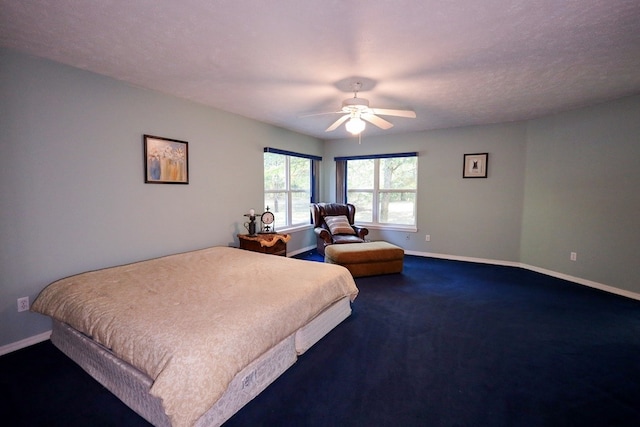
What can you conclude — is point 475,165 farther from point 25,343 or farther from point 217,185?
point 25,343

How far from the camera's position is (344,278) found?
2.73 metres

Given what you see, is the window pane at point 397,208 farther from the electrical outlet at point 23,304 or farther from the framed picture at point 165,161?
the electrical outlet at point 23,304

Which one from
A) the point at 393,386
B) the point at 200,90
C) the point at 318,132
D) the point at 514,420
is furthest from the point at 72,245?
the point at 318,132

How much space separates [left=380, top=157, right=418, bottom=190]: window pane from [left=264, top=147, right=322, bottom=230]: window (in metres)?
1.39

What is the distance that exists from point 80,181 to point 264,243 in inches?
79.3

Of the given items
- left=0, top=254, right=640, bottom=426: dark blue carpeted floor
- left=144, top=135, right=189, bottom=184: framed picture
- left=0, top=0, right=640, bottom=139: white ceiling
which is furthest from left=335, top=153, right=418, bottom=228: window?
left=144, top=135, right=189, bottom=184: framed picture

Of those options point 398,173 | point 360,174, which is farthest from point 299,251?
point 398,173

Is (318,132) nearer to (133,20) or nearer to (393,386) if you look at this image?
(133,20)

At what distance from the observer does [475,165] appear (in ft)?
16.1

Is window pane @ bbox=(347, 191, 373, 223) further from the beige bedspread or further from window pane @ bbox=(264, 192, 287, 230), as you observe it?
the beige bedspread

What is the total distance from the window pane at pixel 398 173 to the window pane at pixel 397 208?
16 cm

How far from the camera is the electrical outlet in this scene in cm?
230

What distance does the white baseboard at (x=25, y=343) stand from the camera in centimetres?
225

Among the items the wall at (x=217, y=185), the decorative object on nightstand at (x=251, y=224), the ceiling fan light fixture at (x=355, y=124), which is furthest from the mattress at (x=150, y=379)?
the decorative object on nightstand at (x=251, y=224)
